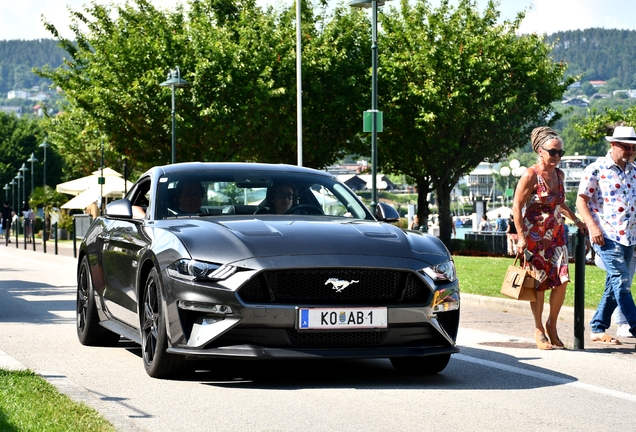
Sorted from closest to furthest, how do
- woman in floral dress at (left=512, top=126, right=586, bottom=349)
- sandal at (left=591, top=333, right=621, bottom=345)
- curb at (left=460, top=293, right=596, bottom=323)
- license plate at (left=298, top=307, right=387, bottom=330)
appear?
license plate at (left=298, top=307, right=387, bottom=330), woman in floral dress at (left=512, top=126, right=586, bottom=349), sandal at (left=591, top=333, right=621, bottom=345), curb at (left=460, top=293, right=596, bottom=323)

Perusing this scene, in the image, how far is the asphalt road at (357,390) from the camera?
6.18 m

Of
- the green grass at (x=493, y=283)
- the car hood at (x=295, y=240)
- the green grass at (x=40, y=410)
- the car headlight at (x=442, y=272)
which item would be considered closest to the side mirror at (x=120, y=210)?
the car hood at (x=295, y=240)

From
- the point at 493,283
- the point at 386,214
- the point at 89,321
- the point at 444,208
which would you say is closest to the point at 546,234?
the point at 386,214

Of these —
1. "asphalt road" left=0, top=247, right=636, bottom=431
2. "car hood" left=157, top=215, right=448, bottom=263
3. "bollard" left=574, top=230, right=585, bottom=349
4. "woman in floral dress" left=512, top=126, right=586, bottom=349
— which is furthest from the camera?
"bollard" left=574, top=230, right=585, bottom=349

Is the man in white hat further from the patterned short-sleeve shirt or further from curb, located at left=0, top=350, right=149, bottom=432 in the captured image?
curb, located at left=0, top=350, right=149, bottom=432

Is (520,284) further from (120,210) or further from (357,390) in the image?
(120,210)

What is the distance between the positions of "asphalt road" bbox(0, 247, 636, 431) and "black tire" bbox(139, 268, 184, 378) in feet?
0.32

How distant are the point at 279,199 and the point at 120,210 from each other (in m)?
1.15

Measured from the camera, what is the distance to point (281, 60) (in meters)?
42.8

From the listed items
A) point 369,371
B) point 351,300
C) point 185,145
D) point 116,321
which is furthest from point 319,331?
point 185,145

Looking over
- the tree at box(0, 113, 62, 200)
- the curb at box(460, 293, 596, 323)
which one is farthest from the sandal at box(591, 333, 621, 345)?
the tree at box(0, 113, 62, 200)

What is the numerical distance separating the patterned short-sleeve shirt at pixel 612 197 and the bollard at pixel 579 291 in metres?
0.29

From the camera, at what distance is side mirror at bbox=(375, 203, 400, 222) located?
877cm

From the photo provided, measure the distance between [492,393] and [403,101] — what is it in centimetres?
3930
